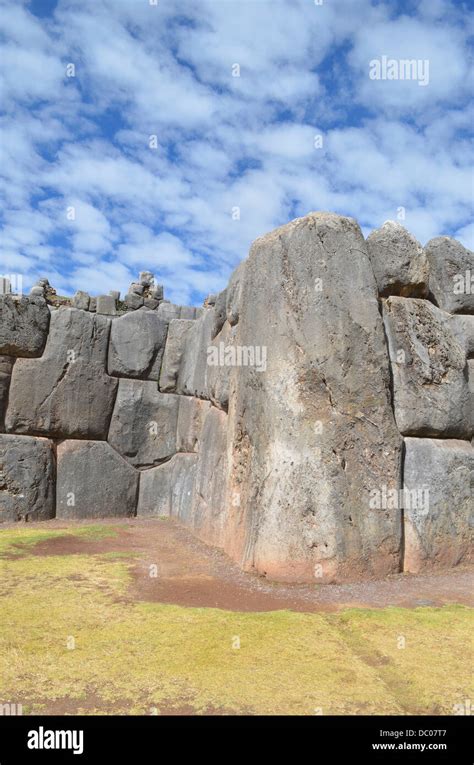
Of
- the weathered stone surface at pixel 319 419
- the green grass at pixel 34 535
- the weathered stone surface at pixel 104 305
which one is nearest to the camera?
the weathered stone surface at pixel 319 419

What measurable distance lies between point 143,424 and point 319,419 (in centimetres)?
416

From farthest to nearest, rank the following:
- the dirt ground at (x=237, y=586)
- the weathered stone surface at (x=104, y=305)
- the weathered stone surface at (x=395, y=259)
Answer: the weathered stone surface at (x=104, y=305), the weathered stone surface at (x=395, y=259), the dirt ground at (x=237, y=586)

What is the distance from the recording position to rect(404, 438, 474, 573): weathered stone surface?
4.94m

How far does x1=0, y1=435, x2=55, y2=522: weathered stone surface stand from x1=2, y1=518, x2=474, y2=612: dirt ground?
5.05 feet

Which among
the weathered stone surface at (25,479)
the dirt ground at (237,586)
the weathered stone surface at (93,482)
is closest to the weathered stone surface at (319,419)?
the dirt ground at (237,586)

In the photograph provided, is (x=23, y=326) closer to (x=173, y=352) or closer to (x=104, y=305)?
(x=104, y=305)

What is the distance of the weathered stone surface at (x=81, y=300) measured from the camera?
8.35 meters

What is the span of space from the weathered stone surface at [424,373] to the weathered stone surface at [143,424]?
4.17m

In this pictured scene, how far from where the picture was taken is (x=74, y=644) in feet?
10.3

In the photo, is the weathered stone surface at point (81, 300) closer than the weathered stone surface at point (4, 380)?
No

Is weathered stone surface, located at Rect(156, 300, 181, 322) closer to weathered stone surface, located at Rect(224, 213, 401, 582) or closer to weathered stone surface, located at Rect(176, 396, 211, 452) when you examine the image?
weathered stone surface, located at Rect(176, 396, 211, 452)

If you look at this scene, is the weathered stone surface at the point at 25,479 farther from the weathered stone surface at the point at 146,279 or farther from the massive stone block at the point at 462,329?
the massive stone block at the point at 462,329

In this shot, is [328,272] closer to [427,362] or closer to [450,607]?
[427,362]
